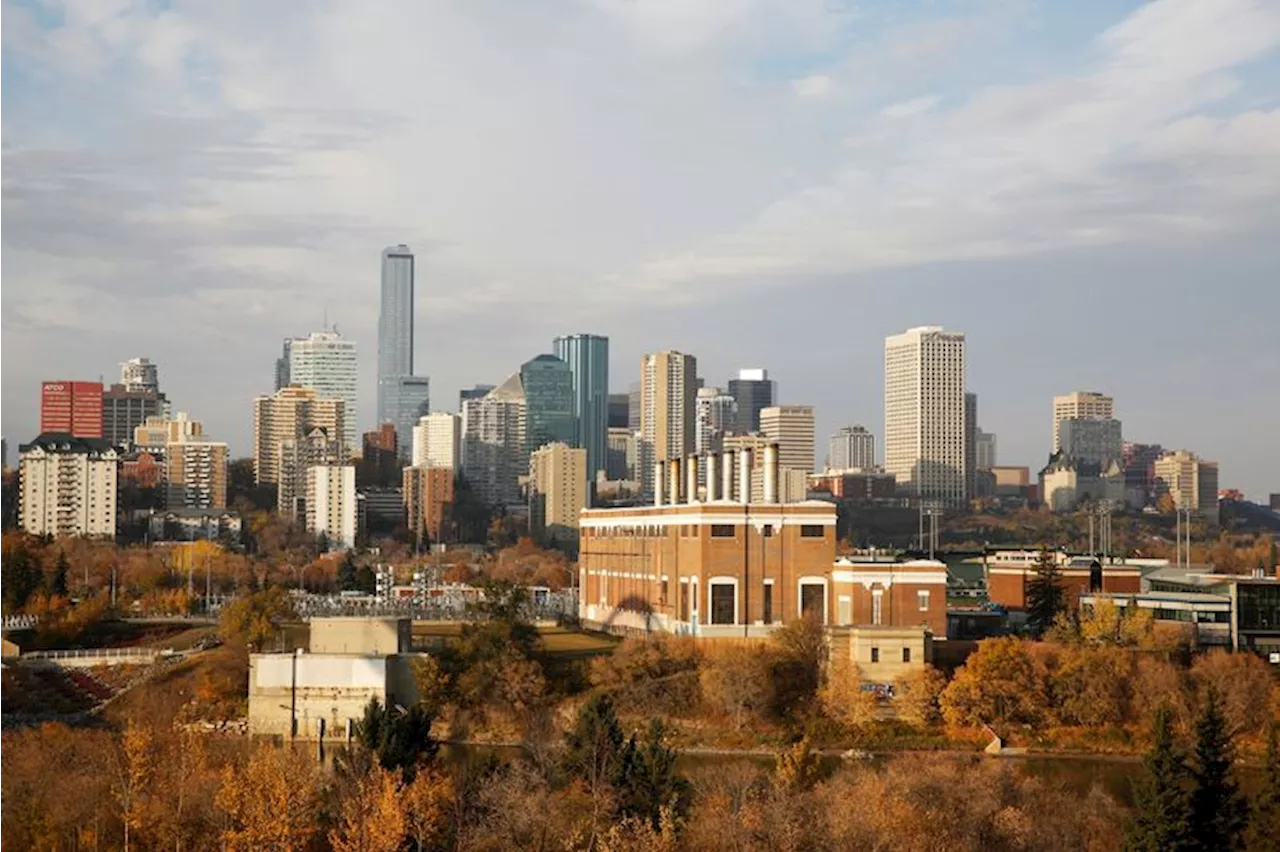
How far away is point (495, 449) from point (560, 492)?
1711 inches

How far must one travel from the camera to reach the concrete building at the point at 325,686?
48656 mm

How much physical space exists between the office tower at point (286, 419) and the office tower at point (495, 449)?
15136mm

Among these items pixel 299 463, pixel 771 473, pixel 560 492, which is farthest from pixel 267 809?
pixel 560 492

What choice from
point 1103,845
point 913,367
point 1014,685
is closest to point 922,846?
point 1103,845

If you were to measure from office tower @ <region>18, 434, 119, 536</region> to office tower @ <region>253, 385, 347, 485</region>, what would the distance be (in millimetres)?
44692

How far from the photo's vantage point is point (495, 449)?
186875mm

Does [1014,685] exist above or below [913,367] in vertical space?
below

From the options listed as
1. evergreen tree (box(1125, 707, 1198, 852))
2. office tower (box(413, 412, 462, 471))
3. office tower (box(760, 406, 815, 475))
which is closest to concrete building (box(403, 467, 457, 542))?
office tower (box(413, 412, 462, 471))

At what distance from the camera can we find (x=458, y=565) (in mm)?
104500

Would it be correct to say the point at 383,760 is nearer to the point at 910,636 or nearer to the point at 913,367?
the point at 910,636

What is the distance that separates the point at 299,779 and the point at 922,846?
1045 centimetres

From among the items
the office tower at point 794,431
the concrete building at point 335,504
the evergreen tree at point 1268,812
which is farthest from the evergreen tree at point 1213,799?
the office tower at point 794,431

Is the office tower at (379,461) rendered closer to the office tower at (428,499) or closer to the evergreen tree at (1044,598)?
the office tower at (428,499)

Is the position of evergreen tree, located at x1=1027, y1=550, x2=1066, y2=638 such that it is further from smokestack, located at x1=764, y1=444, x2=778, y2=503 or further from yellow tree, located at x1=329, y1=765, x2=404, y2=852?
yellow tree, located at x1=329, y1=765, x2=404, y2=852
